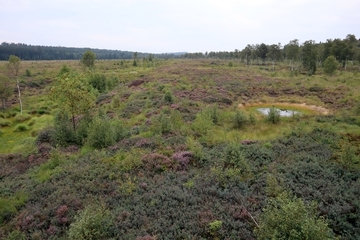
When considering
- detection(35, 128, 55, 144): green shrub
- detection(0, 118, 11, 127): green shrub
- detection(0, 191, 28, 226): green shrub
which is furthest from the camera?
detection(0, 118, 11, 127): green shrub

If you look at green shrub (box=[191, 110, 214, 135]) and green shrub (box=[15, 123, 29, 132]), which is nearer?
green shrub (box=[191, 110, 214, 135])

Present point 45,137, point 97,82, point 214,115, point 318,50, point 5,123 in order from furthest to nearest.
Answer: point 318,50, point 97,82, point 5,123, point 214,115, point 45,137

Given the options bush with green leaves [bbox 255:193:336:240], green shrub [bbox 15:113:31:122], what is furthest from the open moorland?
green shrub [bbox 15:113:31:122]

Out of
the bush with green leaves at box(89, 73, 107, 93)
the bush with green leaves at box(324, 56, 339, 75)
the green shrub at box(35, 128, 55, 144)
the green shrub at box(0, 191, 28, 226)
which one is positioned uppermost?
the bush with green leaves at box(324, 56, 339, 75)

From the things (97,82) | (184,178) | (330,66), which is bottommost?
(184,178)

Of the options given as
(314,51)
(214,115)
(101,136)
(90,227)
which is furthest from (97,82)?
(314,51)

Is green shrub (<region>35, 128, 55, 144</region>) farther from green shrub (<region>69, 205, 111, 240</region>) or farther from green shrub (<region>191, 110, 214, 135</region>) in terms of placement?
green shrub (<region>69, 205, 111, 240</region>)

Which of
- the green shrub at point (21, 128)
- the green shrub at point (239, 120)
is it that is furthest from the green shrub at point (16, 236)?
the green shrub at point (21, 128)

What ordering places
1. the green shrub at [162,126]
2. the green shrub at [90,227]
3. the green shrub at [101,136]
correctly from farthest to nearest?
the green shrub at [162,126]
the green shrub at [101,136]
the green shrub at [90,227]

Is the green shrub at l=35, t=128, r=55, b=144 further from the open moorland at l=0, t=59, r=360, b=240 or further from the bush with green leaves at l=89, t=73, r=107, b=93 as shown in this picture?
the bush with green leaves at l=89, t=73, r=107, b=93

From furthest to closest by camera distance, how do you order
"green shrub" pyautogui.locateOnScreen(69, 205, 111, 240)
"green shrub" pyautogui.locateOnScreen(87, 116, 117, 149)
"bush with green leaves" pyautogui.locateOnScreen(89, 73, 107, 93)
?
"bush with green leaves" pyautogui.locateOnScreen(89, 73, 107, 93), "green shrub" pyautogui.locateOnScreen(87, 116, 117, 149), "green shrub" pyautogui.locateOnScreen(69, 205, 111, 240)

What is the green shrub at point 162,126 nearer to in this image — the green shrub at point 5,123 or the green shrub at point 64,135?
the green shrub at point 64,135

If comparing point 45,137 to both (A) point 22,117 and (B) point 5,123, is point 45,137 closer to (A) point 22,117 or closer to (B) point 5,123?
(B) point 5,123

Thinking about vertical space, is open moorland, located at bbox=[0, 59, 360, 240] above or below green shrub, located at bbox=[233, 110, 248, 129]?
below
